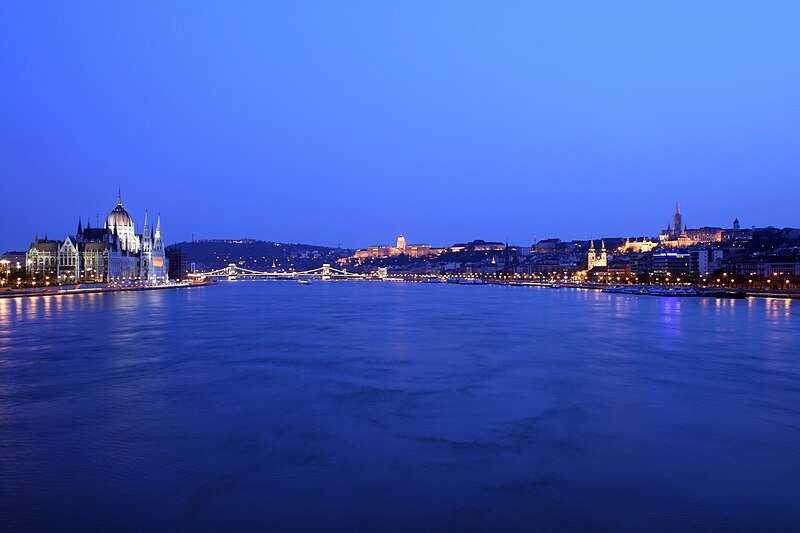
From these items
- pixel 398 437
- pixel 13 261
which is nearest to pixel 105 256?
pixel 13 261

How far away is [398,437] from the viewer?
743cm

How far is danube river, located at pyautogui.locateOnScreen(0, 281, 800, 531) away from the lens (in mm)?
5301

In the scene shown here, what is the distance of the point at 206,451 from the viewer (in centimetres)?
690

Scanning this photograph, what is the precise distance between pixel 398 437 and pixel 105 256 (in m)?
60.9

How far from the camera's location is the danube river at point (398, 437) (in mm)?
5301

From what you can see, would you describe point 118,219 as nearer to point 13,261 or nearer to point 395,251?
point 13,261

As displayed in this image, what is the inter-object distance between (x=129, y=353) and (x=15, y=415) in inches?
246

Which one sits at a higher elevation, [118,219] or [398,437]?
[118,219]

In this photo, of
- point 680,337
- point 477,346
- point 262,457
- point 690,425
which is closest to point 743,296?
point 680,337

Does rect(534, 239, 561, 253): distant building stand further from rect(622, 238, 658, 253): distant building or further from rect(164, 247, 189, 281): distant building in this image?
rect(164, 247, 189, 281): distant building

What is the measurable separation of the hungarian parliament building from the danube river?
158 feet

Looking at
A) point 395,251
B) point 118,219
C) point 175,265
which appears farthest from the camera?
point 395,251

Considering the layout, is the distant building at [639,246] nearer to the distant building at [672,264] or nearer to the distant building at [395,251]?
the distant building at [672,264]

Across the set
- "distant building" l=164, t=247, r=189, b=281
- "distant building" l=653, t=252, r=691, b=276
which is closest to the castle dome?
"distant building" l=164, t=247, r=189, b=281
